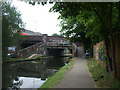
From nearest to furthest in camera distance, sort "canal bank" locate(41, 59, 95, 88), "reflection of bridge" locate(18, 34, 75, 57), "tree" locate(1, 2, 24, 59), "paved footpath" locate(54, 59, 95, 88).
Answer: "paved footpath" locate(54, 59, 95, 88)
"canal bank" locate(41, 59, 95, 88)
"tree" locate(1, 2, 24, 59)
"reflection of bridge" locate(18, 34, 75, 57)

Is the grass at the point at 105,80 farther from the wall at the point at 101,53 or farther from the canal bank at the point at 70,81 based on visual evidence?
the wall at the point at 101,53

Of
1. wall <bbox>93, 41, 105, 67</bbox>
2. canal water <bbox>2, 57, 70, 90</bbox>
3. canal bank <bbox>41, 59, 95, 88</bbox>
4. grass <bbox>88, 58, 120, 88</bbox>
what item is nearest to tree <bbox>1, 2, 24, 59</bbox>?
canal water <bbox>2, 57, 70, 90</bbox>

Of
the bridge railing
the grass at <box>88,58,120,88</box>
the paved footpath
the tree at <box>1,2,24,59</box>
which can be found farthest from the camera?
the bridge railing

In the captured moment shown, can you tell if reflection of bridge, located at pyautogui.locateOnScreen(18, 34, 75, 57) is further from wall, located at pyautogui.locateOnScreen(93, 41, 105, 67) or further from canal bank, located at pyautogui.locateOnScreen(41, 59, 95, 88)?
canal bank, located at pyautogui.locateOnScreen(41, 59, 95, 88)

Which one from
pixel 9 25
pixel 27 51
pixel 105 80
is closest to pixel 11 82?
pixel 105 80

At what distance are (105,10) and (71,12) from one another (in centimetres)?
166

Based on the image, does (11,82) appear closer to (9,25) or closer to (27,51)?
(9,25)

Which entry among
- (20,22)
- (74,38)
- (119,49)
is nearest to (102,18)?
(119,49)

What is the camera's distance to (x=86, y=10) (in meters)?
9.06

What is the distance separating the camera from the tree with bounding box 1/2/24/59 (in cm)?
2181

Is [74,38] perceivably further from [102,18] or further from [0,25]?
[102,18]

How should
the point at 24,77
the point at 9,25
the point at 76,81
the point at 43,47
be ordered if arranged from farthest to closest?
the point at 43,47 → the point at 9,25 → the point at 24,77 → the point at 76,81

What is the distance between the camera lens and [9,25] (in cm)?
2570

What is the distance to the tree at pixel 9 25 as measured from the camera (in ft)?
71.6
